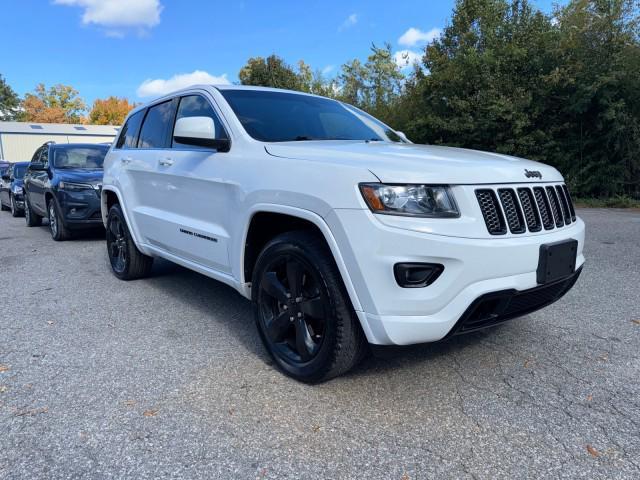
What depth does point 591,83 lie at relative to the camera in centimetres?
1241

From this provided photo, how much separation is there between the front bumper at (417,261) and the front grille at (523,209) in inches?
4.6

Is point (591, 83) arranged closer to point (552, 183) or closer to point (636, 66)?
point (636, 66)

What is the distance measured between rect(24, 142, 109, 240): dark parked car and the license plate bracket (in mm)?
6796

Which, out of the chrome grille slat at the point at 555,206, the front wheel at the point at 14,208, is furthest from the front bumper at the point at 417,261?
the front wheel at the point at 14,208

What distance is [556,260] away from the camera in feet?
8.54

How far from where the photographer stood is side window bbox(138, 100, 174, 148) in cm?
427

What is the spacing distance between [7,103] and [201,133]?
289 feet

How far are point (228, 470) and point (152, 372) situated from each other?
1132mm

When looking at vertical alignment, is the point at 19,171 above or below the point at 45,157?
below

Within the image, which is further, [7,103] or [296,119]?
[7,103]

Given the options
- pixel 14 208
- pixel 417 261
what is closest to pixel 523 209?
pixel 417 261

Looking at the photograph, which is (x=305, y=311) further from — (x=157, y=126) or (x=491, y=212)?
(x=157, y=126)

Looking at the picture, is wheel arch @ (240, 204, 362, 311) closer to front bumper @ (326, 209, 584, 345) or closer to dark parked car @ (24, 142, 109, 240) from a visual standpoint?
front bumper @ (326, 209, 584, 345)

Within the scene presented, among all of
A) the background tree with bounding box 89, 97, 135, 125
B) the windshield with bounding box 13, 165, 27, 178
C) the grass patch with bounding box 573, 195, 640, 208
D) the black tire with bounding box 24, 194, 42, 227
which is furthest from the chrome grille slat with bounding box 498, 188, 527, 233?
the background tree with bounding box 89, 97, 135, 125
